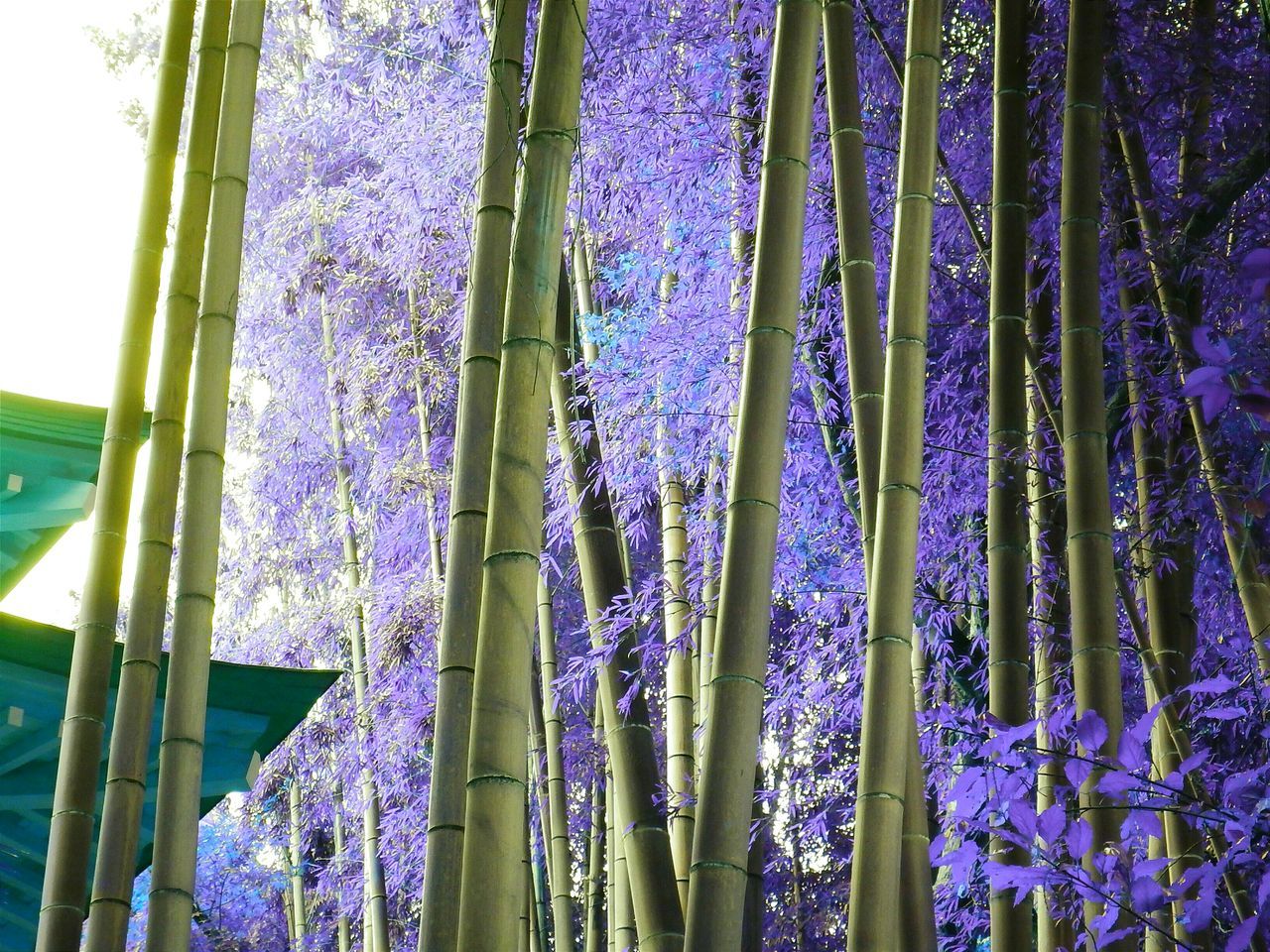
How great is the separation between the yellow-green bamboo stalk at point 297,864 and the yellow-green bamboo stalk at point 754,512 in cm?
673

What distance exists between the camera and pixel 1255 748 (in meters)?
3.85

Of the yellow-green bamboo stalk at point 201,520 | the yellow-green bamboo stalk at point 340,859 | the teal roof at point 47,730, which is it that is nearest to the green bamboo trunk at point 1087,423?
the yellow-green bamboo stalk at point 201,520

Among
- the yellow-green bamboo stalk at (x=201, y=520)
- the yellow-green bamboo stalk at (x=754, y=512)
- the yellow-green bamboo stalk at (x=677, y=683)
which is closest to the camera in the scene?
the yellow-green bamboo stalk at (x=754, y=512)

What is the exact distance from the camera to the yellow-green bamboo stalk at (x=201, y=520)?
2.02 metres

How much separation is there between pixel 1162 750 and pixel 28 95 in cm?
560

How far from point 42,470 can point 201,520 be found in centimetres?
160

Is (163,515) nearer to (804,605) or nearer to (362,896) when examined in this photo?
(804,605)

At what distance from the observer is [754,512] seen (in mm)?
1695

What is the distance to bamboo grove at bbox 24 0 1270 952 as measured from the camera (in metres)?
1.65

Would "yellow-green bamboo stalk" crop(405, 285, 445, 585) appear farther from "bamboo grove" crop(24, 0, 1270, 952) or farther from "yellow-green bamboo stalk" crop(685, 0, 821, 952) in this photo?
"yellow-green bamboo stalk" crop(685, 0, 821, 952)

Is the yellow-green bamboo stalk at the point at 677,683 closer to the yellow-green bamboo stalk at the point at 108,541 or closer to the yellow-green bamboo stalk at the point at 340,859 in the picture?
the yellow-green bamboo stalk at the point at 108,541

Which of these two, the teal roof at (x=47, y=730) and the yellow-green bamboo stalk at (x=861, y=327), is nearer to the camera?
the yellow-green bamboo stalk at (x=861, y=327)

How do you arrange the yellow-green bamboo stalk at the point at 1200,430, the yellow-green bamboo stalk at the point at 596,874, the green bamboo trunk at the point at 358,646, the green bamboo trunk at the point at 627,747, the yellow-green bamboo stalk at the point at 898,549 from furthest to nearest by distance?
the yellow-green bamboo stalk at the point at 596,874
the green bamboo trunk at the point at 358,646
the yellow-green bamboo stalk at the point at 1200,430
the green bamboo trunk at the point at 627,747
the yellow-green bamboo stalk at the point at 898,549

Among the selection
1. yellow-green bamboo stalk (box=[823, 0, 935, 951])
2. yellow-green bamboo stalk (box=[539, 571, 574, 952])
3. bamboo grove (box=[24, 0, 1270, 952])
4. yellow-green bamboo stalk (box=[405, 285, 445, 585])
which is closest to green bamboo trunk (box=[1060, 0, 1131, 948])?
bamboo grove (box=[24, 0, 1270, 952])
